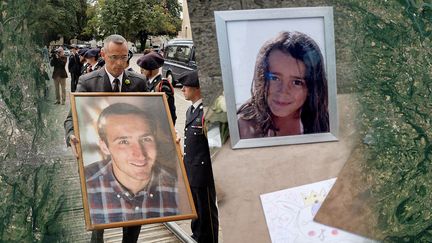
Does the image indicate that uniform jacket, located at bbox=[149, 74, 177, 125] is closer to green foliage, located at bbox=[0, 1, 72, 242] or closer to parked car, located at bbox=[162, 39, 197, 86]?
parked car, located at bbox=[162, 39, 197, 86]

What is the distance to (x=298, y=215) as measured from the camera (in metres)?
2.08

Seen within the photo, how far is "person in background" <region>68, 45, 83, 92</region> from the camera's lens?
7.51ft

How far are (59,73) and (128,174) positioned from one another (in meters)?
0.48

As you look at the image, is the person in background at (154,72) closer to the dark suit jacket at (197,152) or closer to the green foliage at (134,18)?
the dark suit jacket at (197,152)

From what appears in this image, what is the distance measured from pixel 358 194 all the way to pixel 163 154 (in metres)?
0.83

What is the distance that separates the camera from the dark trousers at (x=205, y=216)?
106 inches

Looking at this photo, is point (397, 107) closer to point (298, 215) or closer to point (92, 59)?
point (298, 215)

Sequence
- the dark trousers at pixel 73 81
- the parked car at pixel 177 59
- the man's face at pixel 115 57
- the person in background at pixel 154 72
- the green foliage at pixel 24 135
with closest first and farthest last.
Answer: the green foliage at pixel 24 135, the man's face at pixel 115 57, the dark trousers at pixel 73 81, the person in background at pixel 154 72, the parked car at pixel 177 59

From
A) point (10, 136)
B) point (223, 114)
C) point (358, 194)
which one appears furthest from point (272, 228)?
point (10, 136)

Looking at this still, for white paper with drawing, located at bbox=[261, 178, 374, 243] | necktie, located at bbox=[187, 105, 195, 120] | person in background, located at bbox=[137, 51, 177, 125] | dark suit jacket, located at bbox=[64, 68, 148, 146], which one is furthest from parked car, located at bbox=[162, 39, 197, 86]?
white paper with drawing, located at bbox=[261, 178, 374, 243]

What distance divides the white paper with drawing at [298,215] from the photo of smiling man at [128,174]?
39 cm

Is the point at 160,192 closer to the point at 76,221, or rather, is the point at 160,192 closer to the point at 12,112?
the point at 76,221

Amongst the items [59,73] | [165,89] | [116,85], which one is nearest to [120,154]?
[116,85]

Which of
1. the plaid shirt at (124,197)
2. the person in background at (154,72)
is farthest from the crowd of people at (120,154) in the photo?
the person in background at (154,72)
